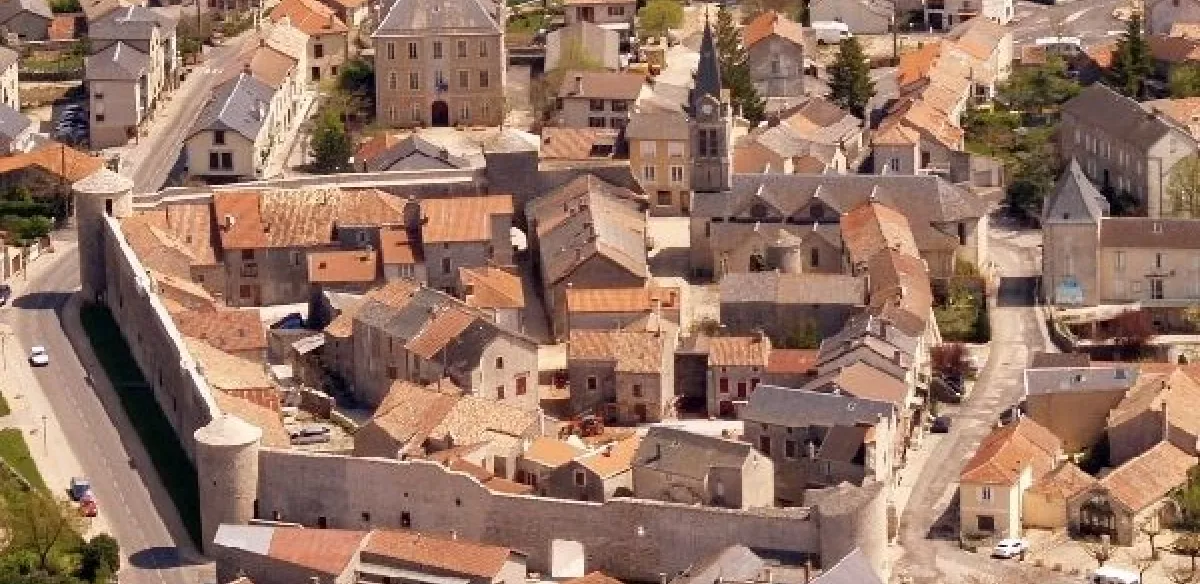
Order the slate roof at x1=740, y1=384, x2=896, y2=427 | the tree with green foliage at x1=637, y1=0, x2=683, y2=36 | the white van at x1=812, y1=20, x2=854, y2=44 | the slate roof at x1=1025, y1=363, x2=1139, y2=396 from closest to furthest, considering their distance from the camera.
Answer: the slate roof at x1=740, y1=384, x2=896, y2=427 → the slate roof at x1=1025, y1=363, x2=1139, y2=396 → the white van at x1=812, y1=20, x2=854, y2=44 → the tree with green foliage at x1=637, y1=0, x2=683, y2=36

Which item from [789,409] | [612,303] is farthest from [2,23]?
[789,409]

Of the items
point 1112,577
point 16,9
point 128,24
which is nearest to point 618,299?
point 1112,577

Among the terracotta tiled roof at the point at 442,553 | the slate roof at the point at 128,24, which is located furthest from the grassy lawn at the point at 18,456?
the slate roof at the point at 128,24

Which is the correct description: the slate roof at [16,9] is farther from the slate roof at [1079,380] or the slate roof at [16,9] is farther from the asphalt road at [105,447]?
the slate roof at [1079,380]

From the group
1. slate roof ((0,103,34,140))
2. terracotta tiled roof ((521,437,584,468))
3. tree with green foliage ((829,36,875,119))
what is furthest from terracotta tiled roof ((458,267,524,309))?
tree with green foliage ((829,36,875,119))

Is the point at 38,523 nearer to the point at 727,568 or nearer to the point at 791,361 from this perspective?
the point at 727,568

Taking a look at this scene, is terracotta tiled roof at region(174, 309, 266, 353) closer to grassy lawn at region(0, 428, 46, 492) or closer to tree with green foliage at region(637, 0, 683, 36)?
grassy lawn at region(0, 428, 46, 492)
